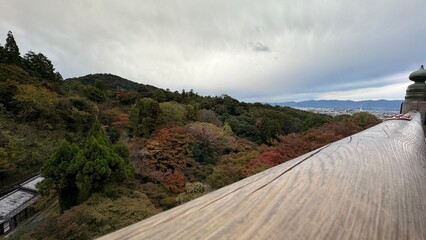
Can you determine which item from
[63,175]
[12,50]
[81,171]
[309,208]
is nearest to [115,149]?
[81,171]

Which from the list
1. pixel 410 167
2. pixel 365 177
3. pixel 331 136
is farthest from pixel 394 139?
pixel 331 136

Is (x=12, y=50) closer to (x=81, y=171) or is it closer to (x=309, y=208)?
(x=81, y=171)

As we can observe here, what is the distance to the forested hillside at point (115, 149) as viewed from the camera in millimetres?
7977

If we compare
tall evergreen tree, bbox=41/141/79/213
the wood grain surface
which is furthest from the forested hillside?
the wood grain surface

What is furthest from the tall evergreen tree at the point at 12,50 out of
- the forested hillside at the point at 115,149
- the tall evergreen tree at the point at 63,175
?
the tall evergreen tree at the point at 63,175

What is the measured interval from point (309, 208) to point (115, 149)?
1075 cm

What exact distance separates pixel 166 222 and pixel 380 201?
437mm

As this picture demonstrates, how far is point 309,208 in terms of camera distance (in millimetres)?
435

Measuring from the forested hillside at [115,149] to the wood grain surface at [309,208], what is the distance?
6.95 m

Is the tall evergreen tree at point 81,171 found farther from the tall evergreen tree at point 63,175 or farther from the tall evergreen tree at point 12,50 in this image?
the tall evergreen tree at point 12,50

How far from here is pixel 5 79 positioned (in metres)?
17.7

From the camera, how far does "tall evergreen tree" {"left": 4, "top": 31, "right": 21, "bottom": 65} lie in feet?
71.6

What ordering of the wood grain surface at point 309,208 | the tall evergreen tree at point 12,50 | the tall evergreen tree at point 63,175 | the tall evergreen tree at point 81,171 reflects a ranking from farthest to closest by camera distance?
the tall evergreen tree at point 12,50
the tall evergreen tree at point 63,175
the tall evergreen tree at point 81,171
the wood grain surface at point 309,208

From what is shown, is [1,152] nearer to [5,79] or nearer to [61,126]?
[61,126]
